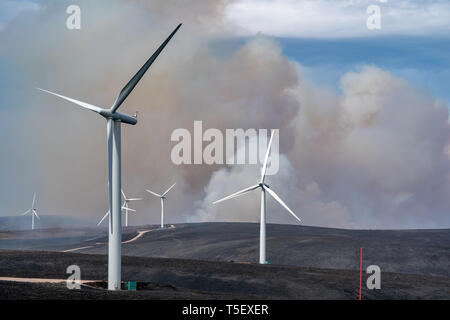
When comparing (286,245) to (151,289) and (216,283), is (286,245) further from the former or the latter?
(151,289)

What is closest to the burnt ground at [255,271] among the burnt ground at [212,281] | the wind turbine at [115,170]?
the burnt ground at [212,281]

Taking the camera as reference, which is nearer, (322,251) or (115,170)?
(115,170)

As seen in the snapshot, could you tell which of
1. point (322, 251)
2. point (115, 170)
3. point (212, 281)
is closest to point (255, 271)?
point (212, 281)

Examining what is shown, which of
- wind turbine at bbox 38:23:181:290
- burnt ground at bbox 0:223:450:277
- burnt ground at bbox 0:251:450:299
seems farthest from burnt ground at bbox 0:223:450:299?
wind turbine at bbox 38:23:181:290

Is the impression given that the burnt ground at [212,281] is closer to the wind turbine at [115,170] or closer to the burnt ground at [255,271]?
the burnt ground at [255,271]

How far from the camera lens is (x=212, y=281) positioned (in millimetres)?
70375

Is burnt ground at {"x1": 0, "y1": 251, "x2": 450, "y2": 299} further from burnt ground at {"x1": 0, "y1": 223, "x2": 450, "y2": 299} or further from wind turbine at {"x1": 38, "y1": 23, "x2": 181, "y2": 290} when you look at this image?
wind turbine at {"x1": 38, "y1": 23, "x2": 181, "y2": 290}

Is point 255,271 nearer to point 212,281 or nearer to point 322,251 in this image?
point 212,281

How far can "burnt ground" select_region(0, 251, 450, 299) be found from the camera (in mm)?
53969

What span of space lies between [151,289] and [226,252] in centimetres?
6965
